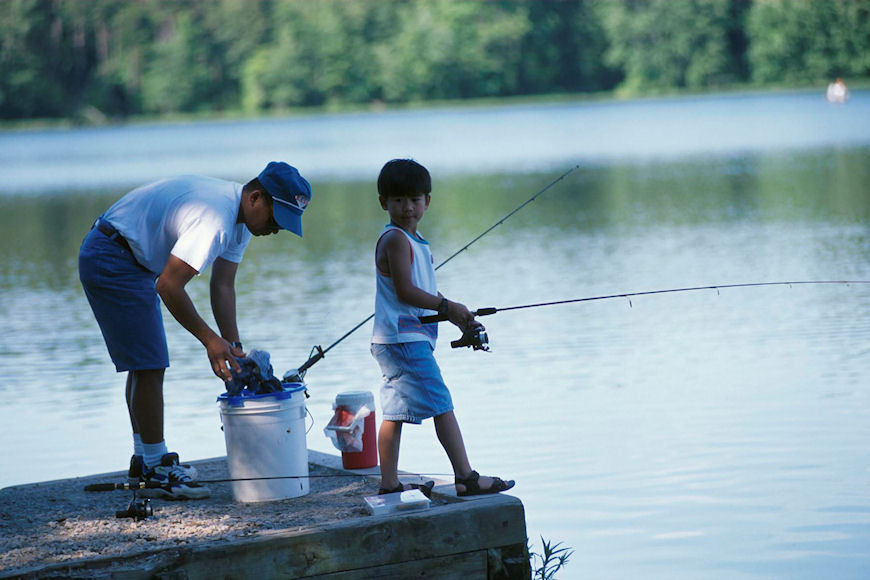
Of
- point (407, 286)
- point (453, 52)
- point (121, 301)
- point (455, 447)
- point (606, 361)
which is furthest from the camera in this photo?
point (453, 52)

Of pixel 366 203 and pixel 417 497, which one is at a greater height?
pixel 366 203

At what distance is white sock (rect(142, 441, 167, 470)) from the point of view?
4.90 metres

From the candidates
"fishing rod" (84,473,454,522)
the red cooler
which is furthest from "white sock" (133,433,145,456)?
the red cooler

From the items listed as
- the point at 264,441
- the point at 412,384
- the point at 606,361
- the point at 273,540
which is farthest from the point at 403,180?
the point at 606,361

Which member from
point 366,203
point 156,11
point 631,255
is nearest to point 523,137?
point 366,203

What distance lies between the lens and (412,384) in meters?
4.61

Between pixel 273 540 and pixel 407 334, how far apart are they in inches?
36.9

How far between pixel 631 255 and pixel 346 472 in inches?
363

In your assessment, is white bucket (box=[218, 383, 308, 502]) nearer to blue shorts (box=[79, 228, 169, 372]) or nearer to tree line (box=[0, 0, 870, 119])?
blue shorts (box=[79, 228, 169, 372])

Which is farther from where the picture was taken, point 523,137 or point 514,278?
point 523,137

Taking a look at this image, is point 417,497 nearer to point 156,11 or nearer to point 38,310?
point 38,310

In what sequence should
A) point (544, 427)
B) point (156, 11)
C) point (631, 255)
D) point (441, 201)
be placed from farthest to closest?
point (156, 11) → point (441, 201) → point (631, 255) → point (544, 427)

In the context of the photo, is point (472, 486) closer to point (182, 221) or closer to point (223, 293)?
point (223, 293)

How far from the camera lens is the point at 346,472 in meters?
5.07
